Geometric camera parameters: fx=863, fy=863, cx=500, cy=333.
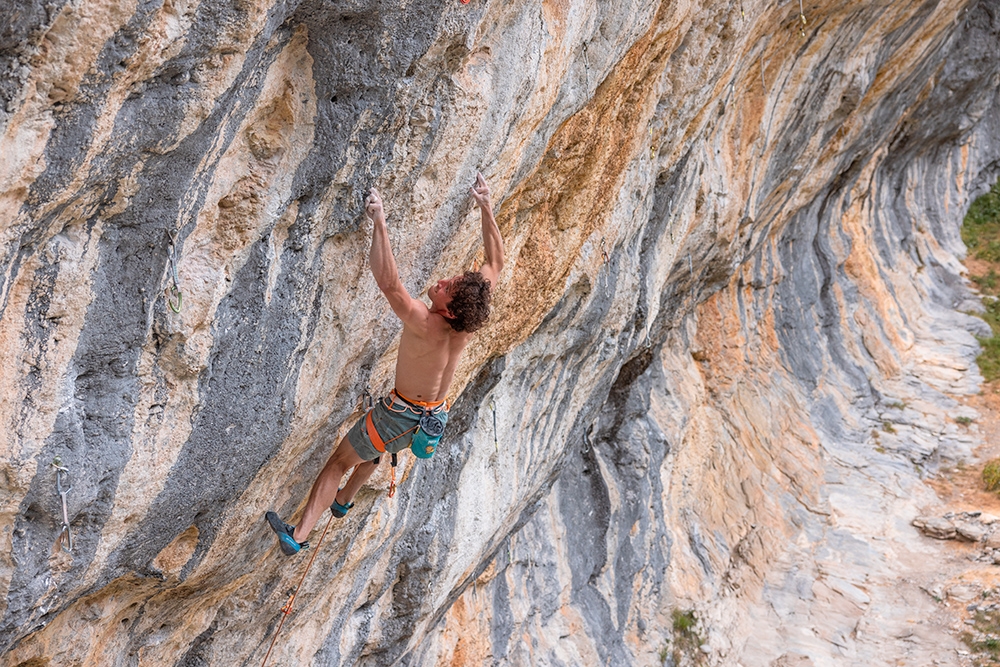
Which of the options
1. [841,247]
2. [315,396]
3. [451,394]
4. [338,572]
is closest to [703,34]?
[451,394]

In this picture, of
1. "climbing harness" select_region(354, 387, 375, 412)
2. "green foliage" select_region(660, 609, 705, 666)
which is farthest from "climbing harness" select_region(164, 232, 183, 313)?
"green foliage" select_region(660, 609, 705, 666)

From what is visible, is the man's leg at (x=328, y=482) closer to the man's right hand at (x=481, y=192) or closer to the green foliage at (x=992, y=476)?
the man's right hand at (x=481, y=192)

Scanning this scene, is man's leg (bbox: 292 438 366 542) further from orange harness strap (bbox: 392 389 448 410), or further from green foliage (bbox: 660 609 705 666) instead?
green foliage (bbox: 660 609 705 666)

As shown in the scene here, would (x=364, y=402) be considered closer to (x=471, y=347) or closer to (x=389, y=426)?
(x=389, y=426)

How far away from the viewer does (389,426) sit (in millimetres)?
4023

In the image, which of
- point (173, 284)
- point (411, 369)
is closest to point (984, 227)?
point (411, 369)

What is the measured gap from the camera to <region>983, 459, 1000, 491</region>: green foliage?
10.4m

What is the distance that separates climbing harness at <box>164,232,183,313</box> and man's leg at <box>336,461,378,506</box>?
146 centimetres

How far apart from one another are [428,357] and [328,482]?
0.86 m

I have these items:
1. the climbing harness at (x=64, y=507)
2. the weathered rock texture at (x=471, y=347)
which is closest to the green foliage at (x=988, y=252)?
the weathered rock texture at (x=471, y=347)

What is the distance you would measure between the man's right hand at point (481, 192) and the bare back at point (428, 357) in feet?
1.90

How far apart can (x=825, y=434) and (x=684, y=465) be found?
3013 mm

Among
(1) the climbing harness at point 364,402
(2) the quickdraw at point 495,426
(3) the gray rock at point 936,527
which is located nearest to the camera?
(1) the climbing harness at point 364,402

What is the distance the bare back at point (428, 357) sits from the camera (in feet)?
12.4
